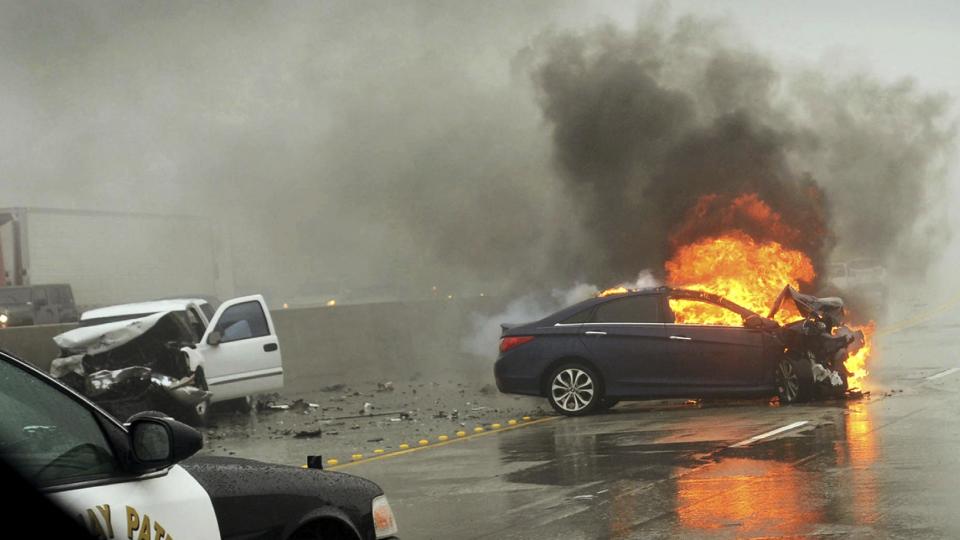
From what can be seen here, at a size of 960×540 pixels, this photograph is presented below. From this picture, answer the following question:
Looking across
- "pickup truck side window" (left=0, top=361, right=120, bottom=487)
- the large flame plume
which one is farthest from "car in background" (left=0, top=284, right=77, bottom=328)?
"pickup truck side window" (left=0, top=361, right=120, bottom=487)

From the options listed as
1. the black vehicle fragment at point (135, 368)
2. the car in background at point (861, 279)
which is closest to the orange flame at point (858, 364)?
the black vehicle fragment at point (135, 368)

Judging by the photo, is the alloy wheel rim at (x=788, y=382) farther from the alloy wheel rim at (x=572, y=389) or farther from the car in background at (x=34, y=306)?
the car in background at (x=34, y=306)

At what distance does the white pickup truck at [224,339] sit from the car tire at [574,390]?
443cm

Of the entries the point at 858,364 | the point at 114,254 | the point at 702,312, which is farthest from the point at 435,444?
the point at 114,254

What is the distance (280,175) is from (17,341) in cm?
1754

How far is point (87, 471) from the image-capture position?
433 centimetres

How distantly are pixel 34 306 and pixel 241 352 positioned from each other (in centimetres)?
871

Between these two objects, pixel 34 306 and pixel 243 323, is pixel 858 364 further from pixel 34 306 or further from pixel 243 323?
pixel 34 306

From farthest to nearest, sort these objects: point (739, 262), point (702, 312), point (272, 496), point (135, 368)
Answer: point (739, 262), point (135, 368), point (702, 312), point (272, 496)

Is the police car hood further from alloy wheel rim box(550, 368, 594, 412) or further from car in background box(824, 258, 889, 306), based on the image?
car in background box(824, 258, 889, 306)

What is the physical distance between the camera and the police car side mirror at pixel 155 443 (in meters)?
4.41

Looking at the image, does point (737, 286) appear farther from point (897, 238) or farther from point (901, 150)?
point (897, 238)

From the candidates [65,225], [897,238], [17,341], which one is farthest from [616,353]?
[897,238]

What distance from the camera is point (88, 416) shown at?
15.0 ft
